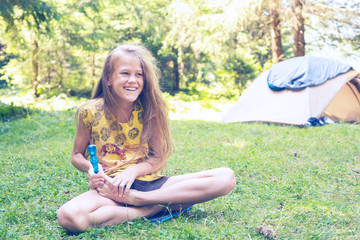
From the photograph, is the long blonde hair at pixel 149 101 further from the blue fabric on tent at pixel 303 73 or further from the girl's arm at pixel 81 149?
the blue fabric on tent at pixel 303 73

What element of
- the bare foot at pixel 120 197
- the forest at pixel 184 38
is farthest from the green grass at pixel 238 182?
the forest at pixel 184 38

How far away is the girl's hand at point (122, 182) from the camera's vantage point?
219 centimetres

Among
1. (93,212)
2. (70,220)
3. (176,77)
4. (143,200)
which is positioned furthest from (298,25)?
(70,220)

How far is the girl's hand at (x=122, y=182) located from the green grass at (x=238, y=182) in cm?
21

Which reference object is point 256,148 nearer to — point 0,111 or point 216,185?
point 216,185

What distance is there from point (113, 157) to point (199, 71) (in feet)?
37.7

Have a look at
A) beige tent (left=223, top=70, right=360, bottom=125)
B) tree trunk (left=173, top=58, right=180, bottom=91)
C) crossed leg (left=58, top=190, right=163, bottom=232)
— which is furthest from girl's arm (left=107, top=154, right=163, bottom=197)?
tree trunk (left=173, top=58, right=180, bottom=91)

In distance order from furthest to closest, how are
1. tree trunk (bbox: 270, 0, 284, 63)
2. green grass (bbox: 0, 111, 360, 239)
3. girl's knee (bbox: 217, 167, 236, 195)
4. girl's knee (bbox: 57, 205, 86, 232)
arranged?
tree trunk (bbox: 270, 0, 284, 63) → girl's knee (bbox: 217, 167, 236, 195) → green grass (bbox: 0, 111, 360, 239) → girl's knee (bbox: 57, 205, 86, 232)

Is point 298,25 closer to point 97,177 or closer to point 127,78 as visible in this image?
point 127,78

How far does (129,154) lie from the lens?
247 centimetres

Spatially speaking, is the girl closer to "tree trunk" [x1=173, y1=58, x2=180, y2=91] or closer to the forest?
the forest

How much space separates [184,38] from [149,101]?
33.4ft

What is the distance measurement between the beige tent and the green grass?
0.79 metres

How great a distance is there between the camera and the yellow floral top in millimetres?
2410
